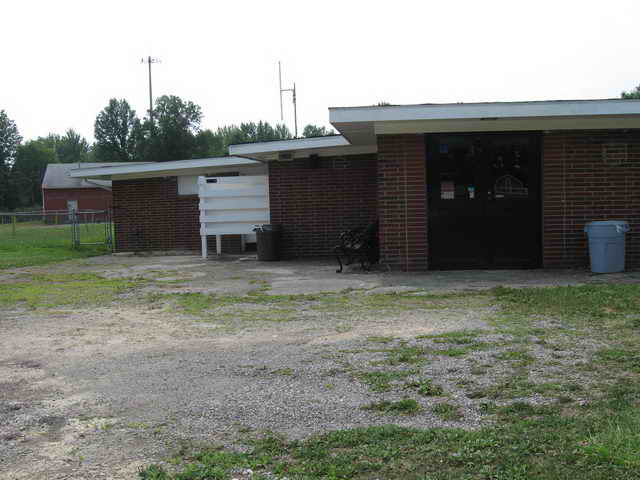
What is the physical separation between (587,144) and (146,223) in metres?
13.4

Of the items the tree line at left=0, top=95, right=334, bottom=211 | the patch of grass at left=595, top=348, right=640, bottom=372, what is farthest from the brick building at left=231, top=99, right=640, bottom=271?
the tree line at left=0, top=95, right=334, bottom=211

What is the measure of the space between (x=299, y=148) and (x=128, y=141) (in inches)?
3207

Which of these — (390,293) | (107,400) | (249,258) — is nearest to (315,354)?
(107,400)

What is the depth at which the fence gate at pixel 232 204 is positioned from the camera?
17344mm

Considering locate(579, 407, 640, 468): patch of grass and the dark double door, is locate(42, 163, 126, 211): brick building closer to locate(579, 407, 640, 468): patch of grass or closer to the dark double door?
the dark double door

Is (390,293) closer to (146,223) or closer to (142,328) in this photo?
(142,328)

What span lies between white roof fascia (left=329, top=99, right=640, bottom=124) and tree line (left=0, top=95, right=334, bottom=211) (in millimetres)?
62057

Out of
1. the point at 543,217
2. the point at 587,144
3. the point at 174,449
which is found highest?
the point at 587,144

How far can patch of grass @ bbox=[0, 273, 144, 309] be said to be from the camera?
1028 centimetres

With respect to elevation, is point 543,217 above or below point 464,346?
above

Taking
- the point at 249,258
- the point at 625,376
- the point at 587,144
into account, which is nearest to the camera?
the point at 625,376

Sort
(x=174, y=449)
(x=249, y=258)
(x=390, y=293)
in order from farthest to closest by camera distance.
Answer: (x=249, y=258) → (x=390, y=293) → (x=174, y=449)

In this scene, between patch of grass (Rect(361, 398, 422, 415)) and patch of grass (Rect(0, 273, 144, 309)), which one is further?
patch of grass (Rect(0, 273, 144, 309))

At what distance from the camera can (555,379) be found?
4.89 meters
